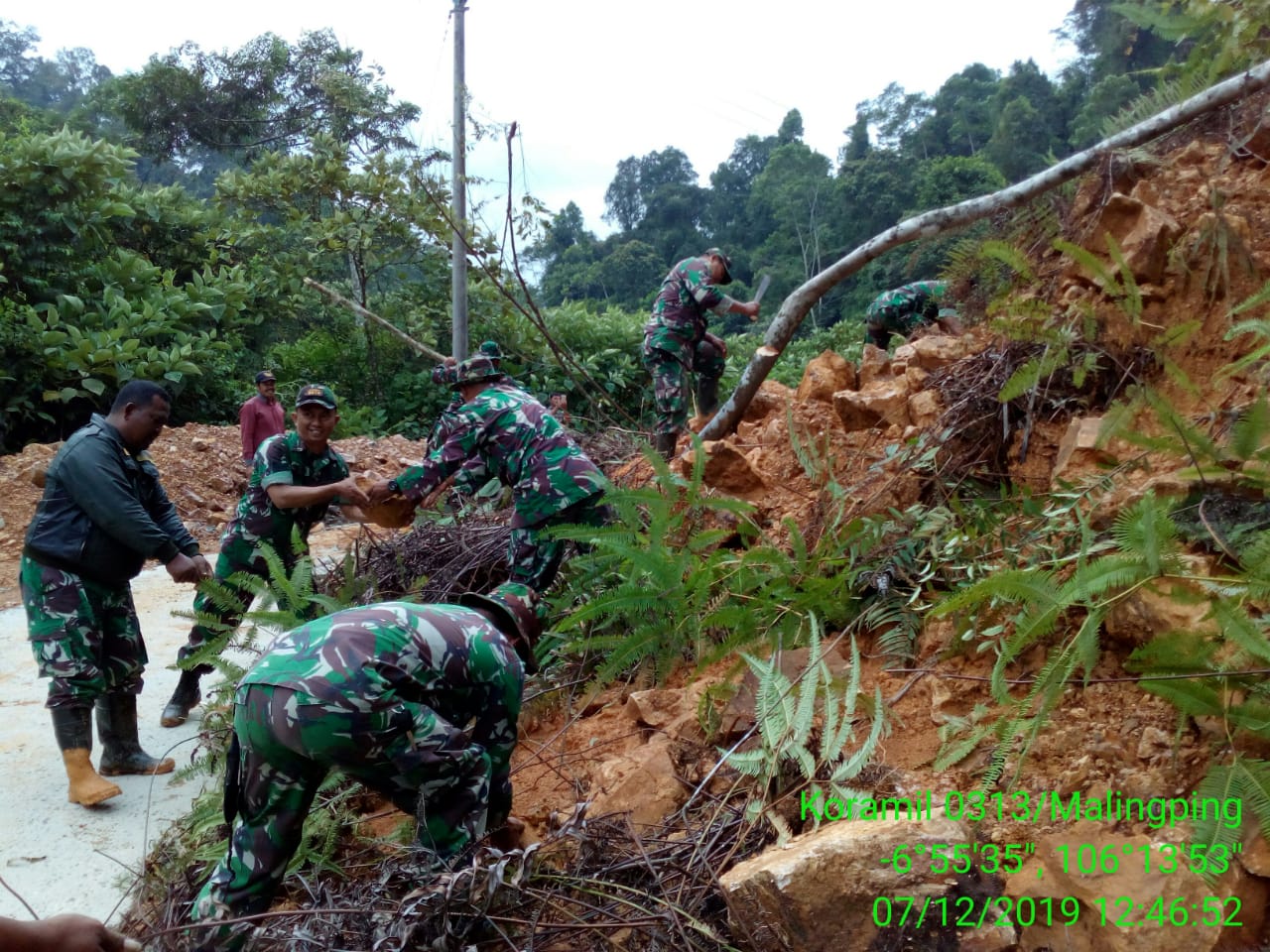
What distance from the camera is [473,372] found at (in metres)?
4.71

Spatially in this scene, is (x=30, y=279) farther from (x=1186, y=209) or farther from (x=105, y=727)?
(x=1186, y=209)

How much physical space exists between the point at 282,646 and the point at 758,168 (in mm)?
40187

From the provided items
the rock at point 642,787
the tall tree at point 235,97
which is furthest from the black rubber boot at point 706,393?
the tall tree at point 235,97

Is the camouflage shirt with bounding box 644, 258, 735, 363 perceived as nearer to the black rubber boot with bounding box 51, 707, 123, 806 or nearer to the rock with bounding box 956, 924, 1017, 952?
the black rubber boot with bounding box 51, 707, 123, 806

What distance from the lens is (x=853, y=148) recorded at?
33938 mm

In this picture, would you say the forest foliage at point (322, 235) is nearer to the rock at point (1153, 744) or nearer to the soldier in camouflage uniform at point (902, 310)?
the soldier in camouflage uniform at point (902, 310)

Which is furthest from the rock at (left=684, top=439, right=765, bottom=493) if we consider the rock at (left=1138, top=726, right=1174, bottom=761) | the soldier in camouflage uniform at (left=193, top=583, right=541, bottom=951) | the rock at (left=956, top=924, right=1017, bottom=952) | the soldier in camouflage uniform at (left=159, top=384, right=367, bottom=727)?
the rock at (left=956, top=924, right=1017, bottom=952)

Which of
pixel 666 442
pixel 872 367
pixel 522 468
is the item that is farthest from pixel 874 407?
pixel 666 442

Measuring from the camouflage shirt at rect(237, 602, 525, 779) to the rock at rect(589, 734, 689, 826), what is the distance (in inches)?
14.0

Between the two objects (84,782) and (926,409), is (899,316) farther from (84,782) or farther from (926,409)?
(84,782)

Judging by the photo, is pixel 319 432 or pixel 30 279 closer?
pixel 319 432

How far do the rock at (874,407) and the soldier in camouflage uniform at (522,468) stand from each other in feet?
4.58

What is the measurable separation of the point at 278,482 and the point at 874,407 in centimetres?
304

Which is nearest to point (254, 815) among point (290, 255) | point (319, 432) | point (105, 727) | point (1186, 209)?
point (105, 727)
